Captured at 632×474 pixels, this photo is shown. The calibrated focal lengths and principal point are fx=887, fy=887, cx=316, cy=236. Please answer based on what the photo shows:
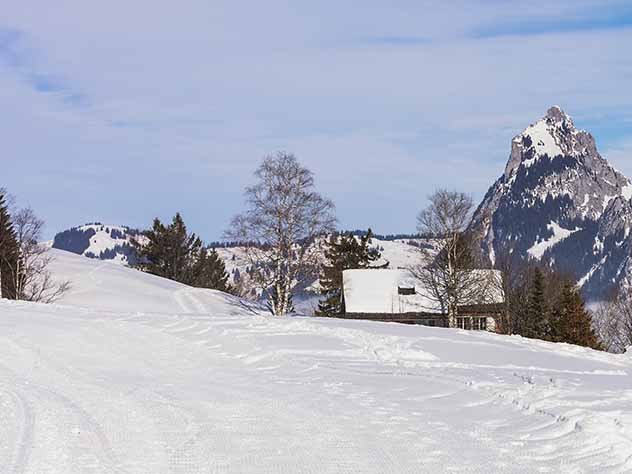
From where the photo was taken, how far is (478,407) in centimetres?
1282

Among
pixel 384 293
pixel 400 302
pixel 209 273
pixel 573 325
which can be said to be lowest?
pixel 573 325

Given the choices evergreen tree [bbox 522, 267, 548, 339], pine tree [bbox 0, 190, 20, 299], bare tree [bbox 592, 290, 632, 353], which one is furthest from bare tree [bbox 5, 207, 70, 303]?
bare tree [bbox 592, 290, 632, 353]

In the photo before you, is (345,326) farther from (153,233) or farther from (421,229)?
(153,233)

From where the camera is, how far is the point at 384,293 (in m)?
53.9

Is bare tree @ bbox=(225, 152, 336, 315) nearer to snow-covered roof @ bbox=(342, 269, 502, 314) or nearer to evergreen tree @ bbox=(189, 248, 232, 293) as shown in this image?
snow-covered roof @ bbox=(342, 269, 502, 314)

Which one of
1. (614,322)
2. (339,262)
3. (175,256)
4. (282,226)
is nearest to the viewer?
(282,226)

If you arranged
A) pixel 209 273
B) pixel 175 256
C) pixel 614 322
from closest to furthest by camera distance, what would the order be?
1. pixel 175 256
2. pixel 209 273
3. pixel 614 322

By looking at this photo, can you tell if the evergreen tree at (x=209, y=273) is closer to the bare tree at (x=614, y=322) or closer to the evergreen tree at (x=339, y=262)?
the evergreen tree at (x=339, y=262)

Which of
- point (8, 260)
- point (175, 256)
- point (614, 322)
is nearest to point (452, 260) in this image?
point (8, 260)

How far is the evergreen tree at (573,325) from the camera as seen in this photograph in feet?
158

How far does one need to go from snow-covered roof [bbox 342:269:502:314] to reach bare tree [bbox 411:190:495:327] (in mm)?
3151

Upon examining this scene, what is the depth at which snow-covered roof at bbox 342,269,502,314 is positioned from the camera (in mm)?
52750

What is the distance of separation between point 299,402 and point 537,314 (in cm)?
3968

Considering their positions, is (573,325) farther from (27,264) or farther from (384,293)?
(27,264)
